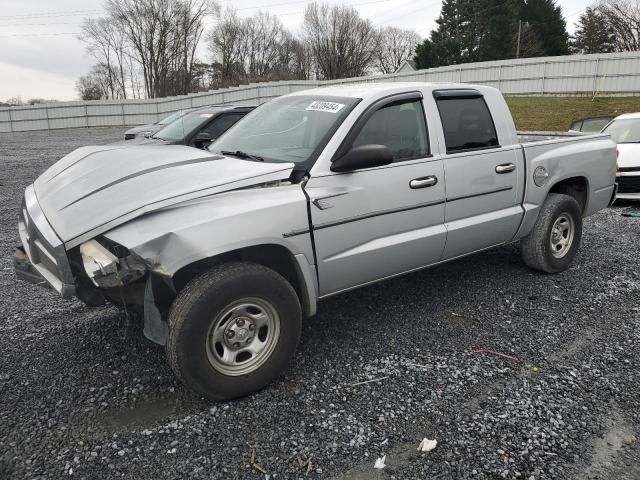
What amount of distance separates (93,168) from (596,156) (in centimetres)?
491

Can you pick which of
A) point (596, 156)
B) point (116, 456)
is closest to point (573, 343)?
point (596, 156)

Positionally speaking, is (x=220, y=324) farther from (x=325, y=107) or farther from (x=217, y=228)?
(x=325, y=107)

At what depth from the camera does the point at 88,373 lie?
3.25 metres

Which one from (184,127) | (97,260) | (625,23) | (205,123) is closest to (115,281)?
(97,260)

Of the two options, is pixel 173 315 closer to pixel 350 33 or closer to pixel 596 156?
pixel 596 156

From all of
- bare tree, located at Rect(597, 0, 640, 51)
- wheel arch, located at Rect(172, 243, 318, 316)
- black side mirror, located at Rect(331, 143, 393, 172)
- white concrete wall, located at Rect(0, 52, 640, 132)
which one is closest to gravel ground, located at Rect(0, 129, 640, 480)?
wheel arch, located at Rect(172, 243, 318, 316)

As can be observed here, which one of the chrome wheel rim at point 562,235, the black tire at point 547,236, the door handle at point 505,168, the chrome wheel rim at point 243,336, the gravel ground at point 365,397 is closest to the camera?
the gravel ground at point 365,397

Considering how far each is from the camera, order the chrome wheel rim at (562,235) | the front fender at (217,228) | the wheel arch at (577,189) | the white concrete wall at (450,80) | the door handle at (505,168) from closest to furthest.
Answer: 1. the front fender at (217,228)
2. the door handle at (505,168)
3. the chrome wheel rim at (562,235)
4. the wheel arch at (577,189)
5. the white concrete wall at (450,80)

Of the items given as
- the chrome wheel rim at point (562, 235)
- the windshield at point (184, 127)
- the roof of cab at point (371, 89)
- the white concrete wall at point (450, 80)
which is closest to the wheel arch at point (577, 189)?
the chrome wheel rim at point (562, 235)

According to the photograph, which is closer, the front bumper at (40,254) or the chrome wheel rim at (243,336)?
the front bumper at (40,254)

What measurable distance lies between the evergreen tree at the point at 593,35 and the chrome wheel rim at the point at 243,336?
48290 mm

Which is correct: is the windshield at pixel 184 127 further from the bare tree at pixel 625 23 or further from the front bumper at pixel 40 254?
the bare tree at pixel 625 23

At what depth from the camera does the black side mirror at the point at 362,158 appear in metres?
3.18

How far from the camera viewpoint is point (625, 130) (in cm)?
892
